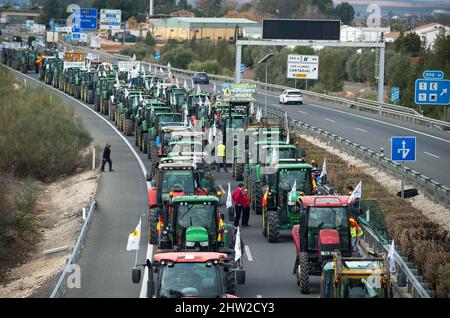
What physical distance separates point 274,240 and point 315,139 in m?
26.0

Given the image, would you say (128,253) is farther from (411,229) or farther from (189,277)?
Result: (189,277)

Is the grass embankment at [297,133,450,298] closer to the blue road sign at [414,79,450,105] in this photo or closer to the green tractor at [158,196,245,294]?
the blue road sign at [414,79,450,105]

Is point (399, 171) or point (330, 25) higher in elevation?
point (330, 25)

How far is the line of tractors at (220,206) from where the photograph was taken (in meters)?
19.2

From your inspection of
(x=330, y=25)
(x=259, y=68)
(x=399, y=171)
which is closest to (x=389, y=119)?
(x=330, y=25)

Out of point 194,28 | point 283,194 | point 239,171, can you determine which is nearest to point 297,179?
point 283,194

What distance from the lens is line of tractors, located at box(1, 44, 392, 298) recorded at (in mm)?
19234

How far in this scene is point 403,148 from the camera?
114ft

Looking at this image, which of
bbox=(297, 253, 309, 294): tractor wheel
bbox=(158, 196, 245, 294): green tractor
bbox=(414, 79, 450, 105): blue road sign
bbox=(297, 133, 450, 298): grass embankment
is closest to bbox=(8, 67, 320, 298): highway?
bbox=(297, 253, 309, 294): tractor wheel

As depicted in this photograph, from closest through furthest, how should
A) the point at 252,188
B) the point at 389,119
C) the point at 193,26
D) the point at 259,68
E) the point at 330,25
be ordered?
the point at 252,188 → the point at 389,119 → the point at 330,25 → the point at 259,68 → the point at 193,26

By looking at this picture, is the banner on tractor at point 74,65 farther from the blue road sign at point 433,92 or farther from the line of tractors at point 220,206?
the blue road sign at point 433,92

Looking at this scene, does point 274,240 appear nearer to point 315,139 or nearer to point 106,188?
point 106,188

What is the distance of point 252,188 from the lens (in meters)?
34.3

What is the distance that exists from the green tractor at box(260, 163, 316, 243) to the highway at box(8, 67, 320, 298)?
0.48m
